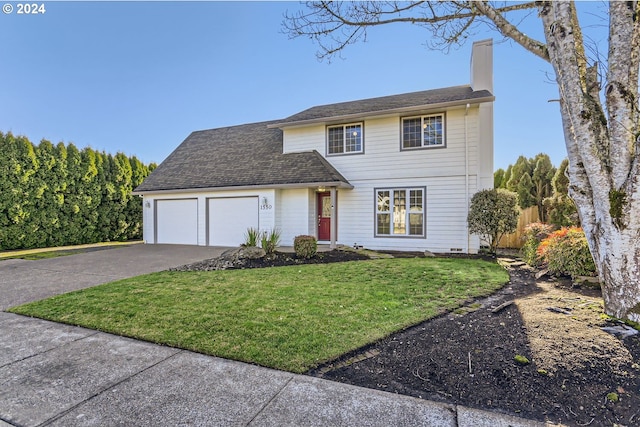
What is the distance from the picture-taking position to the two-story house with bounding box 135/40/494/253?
35.8 feet

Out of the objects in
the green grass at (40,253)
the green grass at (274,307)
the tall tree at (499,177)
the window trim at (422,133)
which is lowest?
the green grass at (40,253)

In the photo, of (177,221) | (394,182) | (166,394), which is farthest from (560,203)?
(177,221)

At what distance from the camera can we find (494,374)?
9.16 ft

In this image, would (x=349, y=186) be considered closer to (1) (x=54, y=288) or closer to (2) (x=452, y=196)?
(2) (x=452, y=196)

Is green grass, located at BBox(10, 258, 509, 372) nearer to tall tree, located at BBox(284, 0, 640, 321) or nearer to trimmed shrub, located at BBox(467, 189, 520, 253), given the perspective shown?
tall tree, located at BBox(284, 0, 640, 321)

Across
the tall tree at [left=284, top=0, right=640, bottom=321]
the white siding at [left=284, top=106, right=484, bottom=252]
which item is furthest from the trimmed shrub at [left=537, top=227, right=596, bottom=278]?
the white siding at [left=284, top=106, right=484, bottom=252]

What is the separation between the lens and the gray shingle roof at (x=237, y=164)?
12234 millimetres

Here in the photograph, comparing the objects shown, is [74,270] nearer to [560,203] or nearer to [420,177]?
[420,177]

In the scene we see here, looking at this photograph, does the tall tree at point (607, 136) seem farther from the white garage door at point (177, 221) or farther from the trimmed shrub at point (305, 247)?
the white garage door at point (177, 221)

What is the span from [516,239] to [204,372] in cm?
1341

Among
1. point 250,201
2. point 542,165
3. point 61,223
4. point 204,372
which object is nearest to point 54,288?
point 204,372

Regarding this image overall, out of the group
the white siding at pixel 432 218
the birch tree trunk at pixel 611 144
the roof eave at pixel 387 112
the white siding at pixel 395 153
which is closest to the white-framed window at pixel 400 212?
the white siding at pixel 432 218

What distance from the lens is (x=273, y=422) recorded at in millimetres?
2188

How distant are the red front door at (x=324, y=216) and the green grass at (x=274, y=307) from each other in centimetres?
511
